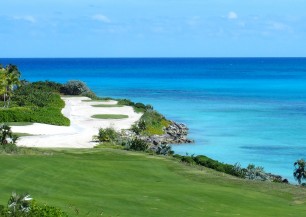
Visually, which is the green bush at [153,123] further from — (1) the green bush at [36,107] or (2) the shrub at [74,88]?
(2) the shrub at [74,88]

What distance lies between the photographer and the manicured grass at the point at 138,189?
27.2 m

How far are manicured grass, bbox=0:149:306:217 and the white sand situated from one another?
59.6 ft

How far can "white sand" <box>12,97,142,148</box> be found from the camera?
60812 millimetres

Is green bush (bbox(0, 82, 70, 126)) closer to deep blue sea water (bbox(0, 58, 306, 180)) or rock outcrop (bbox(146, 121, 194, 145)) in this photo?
rock outcrop (bbox(146, 121, 194, 145))

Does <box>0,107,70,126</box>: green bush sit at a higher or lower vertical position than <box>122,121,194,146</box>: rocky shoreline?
higher

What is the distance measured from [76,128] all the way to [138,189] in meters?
42.3

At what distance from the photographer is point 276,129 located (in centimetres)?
8231

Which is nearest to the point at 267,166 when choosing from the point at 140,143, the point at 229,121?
the point at 140,143

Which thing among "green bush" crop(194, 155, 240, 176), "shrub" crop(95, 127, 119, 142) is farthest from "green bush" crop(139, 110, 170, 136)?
"green bush" crop(194, 155, 240, 176)

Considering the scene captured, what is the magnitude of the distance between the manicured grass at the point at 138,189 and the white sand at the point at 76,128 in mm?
18152

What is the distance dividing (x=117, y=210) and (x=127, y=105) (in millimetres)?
74748

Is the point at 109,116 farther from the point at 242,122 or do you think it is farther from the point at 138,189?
the point at 138,189

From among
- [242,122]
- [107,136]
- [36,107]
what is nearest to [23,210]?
[107,136]

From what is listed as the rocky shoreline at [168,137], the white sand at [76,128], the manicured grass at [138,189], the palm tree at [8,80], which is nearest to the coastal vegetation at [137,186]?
the manicured grass at [138,189]
